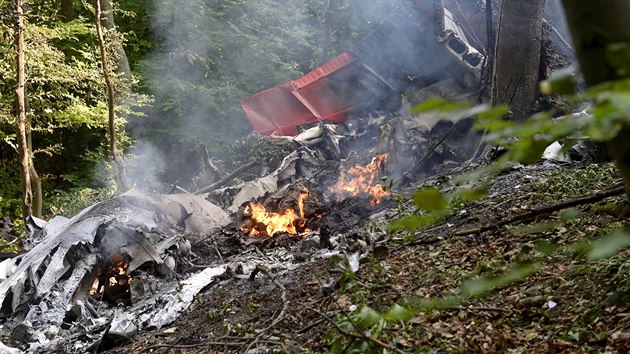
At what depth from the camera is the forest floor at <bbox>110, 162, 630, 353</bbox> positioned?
2467 millimetres

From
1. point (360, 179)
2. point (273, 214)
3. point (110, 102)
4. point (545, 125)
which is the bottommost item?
point (360, 179)

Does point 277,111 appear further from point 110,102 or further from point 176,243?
point 176,243

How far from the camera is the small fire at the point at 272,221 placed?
28.0ft

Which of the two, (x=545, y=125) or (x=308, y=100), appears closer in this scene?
(x=545, y=125)

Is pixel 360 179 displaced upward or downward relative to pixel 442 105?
downward

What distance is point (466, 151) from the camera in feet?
31.7

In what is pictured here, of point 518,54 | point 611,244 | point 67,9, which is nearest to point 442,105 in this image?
point 611,244

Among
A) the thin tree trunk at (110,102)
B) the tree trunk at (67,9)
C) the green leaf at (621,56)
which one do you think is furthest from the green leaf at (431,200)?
the tree trunk at (67,9)

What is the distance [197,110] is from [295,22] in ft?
26.4

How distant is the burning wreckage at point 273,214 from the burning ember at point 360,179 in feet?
0.08

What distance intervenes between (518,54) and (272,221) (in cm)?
443

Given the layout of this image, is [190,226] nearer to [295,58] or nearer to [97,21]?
[97,21]

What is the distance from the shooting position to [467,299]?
2906 mm

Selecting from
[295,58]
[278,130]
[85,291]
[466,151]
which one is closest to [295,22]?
[295,58]
